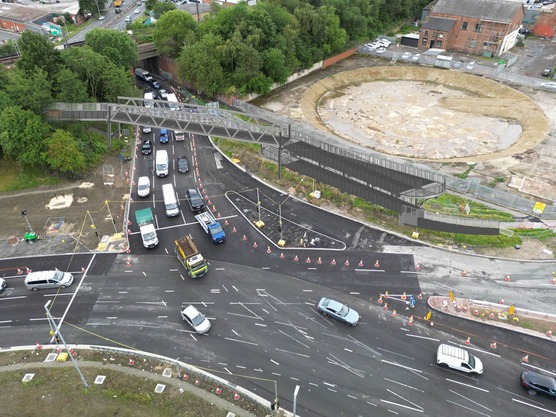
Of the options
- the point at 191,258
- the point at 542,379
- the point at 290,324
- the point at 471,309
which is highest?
the point at 191,258

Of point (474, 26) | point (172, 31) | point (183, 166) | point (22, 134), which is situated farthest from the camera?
point (474, 26)

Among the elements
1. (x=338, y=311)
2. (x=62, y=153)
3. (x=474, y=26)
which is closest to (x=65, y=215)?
(x=62, y=153)

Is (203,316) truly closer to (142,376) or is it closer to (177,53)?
(142,376)

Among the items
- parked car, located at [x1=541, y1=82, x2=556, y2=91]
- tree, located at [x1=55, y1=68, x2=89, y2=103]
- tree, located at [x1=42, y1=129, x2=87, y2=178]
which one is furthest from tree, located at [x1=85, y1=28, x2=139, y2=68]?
parked car, located at [x1=541, y1=82, x2=556, y2=91]

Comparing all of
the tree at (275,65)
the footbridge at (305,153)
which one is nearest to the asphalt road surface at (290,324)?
the footbridge at (305,153)

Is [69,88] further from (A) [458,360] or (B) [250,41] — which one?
(A) [458,360]

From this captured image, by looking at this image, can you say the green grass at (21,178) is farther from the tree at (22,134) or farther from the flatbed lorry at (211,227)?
the flatbed lorry at (211,227)
